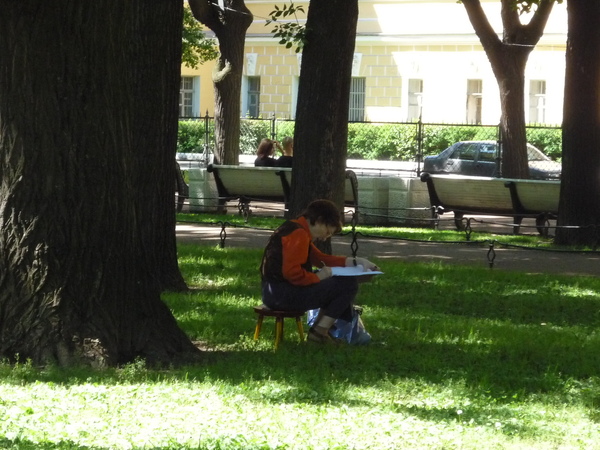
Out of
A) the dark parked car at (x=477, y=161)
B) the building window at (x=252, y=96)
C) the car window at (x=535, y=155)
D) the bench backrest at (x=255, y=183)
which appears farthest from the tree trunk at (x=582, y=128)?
the building window at (x=252, y=96)

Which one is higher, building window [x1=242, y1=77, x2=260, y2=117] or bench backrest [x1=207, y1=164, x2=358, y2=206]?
building window [x1=242, y1=77, x2=260, y2=117]

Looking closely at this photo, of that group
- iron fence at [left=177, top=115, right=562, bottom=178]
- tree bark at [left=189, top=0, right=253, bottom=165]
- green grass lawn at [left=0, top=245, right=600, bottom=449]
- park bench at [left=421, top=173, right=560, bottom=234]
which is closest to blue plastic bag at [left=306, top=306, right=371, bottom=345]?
green grass lawn at [left=0, top=245, right=600, bottom=449]

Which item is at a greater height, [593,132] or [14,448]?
[593,132]

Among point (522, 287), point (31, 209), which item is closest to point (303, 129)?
point (522, 287)

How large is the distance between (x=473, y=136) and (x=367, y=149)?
Result: 3.65 metres

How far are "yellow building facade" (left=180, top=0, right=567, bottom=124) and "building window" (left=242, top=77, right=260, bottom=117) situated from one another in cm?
26

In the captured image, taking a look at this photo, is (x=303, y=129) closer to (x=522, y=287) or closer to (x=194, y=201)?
(x=522, y=287)

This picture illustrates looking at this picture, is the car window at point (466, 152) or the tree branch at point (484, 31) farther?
the car window at point (466, 152)

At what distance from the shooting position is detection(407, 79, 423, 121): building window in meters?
39.4

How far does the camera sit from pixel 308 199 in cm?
1262

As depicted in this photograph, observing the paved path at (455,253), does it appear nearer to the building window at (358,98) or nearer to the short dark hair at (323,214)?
the short dark hair at (323,214)

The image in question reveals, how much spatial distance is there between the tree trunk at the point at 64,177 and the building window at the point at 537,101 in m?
30.7

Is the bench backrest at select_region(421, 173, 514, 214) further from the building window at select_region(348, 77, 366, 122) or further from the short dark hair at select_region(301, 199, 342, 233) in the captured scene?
the building window at select_region(348, 77, 366, 122)

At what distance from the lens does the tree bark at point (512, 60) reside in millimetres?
21781
